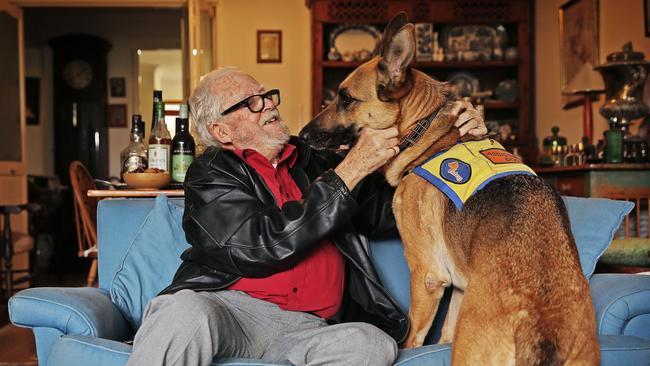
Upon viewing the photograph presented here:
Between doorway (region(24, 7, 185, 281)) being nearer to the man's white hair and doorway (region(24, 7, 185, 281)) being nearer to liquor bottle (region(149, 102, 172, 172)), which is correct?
liquor bottle (region(149, 102, 172, 172))

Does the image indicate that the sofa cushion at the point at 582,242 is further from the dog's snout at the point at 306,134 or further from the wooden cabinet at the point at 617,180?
the wooden cabinet at the point at 617,180

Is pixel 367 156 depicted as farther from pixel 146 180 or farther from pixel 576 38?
pixel 576 38

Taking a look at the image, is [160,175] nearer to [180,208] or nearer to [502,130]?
[180,208]

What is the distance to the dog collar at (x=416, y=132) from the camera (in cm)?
185

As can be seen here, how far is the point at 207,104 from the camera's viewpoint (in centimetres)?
213

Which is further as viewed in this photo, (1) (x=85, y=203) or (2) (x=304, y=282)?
(1) (x=85, y=203)

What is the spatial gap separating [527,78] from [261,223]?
3942mm

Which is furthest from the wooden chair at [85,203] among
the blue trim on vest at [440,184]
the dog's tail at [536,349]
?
the dog's tail at [536,349]

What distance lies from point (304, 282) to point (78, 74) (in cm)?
745

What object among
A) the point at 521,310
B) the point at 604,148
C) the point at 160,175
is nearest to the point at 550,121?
the point at 604,148

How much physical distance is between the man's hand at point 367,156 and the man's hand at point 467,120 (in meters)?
0.17

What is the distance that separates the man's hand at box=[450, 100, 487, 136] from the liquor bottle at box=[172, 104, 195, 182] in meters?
1.19

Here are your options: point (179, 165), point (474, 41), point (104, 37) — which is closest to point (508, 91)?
point (474, 41)

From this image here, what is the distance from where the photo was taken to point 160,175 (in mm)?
2648
